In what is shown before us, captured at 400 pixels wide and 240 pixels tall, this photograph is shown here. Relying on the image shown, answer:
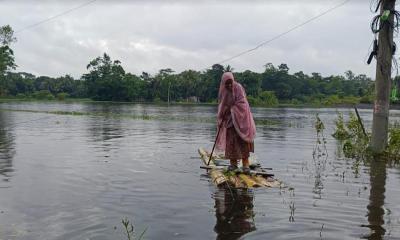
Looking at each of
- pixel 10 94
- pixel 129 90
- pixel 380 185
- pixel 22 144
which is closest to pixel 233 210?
pixel 380 185

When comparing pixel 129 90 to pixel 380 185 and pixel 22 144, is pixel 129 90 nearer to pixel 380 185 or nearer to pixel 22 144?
pixel 22 144

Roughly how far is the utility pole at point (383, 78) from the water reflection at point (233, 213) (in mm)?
5882

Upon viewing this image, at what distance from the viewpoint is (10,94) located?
10612cm

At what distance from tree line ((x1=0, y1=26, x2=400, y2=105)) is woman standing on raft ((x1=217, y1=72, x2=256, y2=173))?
7916 cm

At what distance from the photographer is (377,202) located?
6.97m

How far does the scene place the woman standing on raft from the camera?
329 inches

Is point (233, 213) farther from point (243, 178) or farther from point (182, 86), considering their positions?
point (182, 86)

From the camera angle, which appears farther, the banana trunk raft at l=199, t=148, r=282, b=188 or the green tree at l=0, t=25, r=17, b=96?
the green tree at l=0, t=25, r=17, b=96

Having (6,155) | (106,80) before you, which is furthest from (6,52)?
(6,155)

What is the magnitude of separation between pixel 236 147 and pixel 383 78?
5551mm

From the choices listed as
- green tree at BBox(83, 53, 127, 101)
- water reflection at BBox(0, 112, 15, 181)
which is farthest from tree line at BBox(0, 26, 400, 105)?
water reflection at BBox(0, 112, 15, 181)

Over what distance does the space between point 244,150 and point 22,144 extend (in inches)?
339

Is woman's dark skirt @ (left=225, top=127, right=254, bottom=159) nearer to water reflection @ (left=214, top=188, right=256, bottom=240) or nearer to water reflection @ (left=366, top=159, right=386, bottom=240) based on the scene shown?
water reflection @ (left=214, top=188, right=256, bottom=240)

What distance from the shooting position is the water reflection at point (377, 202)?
5.40 m
